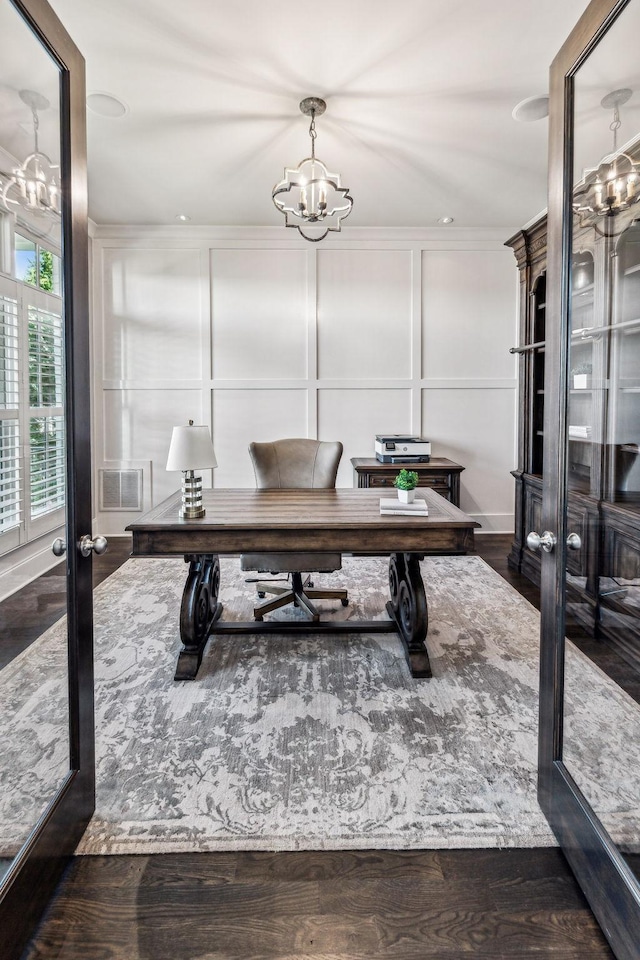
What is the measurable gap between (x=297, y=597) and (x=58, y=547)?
1.82 m

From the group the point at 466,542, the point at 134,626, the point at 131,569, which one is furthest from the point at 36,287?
the point at 131,569

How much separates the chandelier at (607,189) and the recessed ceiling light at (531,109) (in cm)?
174

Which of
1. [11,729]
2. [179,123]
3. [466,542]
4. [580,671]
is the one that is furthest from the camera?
[179,123]

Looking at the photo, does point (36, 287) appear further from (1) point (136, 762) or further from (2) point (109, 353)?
(2) point (109, 353)

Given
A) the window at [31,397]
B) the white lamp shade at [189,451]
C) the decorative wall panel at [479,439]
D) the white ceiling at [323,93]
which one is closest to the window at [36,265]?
the window at [31,397]

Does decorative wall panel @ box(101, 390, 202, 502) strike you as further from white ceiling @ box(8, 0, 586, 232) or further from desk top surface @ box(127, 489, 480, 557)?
desk top surface @ box(127, 489, 480, 557)

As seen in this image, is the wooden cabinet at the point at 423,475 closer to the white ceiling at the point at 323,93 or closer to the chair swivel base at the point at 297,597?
the chair swivel base at the point at 297,597

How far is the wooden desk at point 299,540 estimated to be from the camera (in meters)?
2.22

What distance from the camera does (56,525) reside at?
53.0 inches

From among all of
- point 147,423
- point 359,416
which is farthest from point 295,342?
point 147,423

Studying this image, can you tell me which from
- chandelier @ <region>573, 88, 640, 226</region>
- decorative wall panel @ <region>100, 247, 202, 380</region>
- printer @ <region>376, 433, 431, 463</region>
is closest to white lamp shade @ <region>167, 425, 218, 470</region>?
chandelier @ <region>573, 88, 640, 226</region>

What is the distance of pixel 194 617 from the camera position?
2.43 m

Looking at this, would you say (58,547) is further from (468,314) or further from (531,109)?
(468,314)

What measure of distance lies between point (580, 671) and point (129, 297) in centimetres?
469
